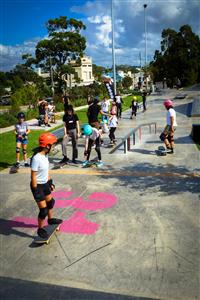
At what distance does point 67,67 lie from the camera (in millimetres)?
56500

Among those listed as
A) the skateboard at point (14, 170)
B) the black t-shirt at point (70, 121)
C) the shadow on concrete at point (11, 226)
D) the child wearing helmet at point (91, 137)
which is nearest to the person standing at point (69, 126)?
the black t-shirt at point (70, 121)

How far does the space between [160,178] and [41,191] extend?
3854 millimetres

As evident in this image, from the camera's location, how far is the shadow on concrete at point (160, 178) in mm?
7234

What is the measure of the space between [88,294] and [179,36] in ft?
247

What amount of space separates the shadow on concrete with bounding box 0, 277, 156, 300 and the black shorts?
1.34m

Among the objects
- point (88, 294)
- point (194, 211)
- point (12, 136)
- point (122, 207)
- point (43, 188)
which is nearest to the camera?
point (88, 294)

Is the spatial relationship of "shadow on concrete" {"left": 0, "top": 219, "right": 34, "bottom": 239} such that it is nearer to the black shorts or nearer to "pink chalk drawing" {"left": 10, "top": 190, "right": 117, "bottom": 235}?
"pink chalk drawing" {"left": 10, "top": 190, "right": 117, "bottom": 235}

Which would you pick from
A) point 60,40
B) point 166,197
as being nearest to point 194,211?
point 166,197

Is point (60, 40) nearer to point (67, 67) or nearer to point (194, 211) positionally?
point (67, 67)

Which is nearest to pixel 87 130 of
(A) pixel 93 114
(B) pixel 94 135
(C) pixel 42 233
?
(B) pixel 94 135

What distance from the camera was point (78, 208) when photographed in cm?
642

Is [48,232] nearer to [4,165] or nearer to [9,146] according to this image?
[4,165]

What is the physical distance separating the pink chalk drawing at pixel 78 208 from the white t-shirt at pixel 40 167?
1.05 meters

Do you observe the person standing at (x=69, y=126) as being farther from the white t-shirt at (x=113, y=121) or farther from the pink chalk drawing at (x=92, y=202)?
the pink chalk drawing at (x=92, y=202)
